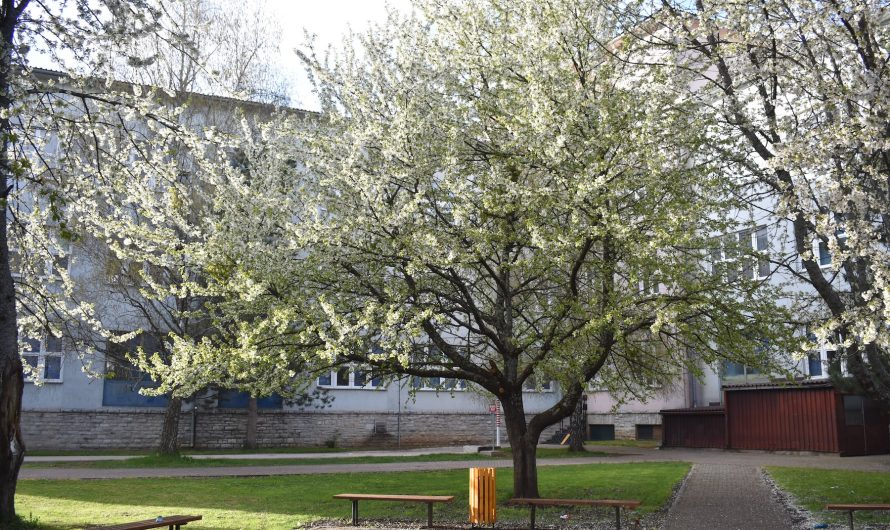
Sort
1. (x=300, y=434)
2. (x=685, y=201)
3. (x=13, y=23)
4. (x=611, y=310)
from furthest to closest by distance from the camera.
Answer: (x=300, y=434) < (x=685, y=201) < (x=611, y=310) < (x=13, y=23)

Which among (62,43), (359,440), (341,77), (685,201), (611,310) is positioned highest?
(341,77)

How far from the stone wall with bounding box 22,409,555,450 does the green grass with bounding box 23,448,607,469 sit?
19.6ft

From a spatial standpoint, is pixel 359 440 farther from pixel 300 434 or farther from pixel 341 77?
pixel 341 77

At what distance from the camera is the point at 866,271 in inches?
433

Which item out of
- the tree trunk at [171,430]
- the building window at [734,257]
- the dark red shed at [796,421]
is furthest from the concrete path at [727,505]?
the tree trunk at [171,430]

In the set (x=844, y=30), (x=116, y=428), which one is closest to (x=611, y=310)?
(x=844, y=30)

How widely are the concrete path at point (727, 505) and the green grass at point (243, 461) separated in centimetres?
915

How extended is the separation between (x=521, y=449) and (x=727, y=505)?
11.7 ft

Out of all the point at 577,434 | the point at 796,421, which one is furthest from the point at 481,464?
the point at 796,421

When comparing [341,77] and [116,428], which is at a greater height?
[341,77]

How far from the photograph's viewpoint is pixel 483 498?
11.5 m

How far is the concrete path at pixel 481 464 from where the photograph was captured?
19688 millimetres

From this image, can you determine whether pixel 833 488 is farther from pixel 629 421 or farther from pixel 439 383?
pixel 629 421

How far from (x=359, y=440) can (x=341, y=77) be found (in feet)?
73.4
